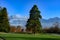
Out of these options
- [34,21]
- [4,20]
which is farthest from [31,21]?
[4,20]

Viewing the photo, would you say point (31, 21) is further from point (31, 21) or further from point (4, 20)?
point (4, 20)

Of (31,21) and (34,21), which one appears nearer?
(31,21)

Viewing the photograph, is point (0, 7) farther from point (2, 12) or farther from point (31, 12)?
point (31, 12)

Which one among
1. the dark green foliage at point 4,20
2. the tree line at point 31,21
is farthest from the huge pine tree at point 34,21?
the dark green foliage at point 4,20

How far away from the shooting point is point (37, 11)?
56781 mm

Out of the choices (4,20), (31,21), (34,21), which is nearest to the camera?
(31,21)

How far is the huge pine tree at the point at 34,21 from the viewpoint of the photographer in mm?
56312

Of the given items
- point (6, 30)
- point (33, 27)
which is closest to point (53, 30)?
point (33, 27)

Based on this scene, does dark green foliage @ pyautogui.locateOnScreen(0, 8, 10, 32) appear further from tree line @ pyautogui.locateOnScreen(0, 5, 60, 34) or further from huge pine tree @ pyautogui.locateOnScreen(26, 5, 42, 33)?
huge pine tree @ pyautogui.locateOnScreen(26, 5, 42, 33)

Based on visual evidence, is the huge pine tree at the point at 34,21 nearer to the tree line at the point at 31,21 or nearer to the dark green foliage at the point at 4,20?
the tree line at the point at 31,21

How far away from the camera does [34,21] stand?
5734cm

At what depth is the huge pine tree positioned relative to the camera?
56.3m

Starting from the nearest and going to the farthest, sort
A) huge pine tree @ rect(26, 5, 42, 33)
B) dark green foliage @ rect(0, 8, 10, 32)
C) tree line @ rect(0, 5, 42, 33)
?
huge pine tree @ rect(26, 5, 42, 33)
tree line @ rect(0, 5, 42, 33)
dark green foliage @ rect(0, 8, 10, 32)

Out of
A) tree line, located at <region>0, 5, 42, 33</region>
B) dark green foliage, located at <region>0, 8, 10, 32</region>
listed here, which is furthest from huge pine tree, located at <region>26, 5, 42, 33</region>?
dark green foliage, located at <region>0, 8, 10, 32</region>
